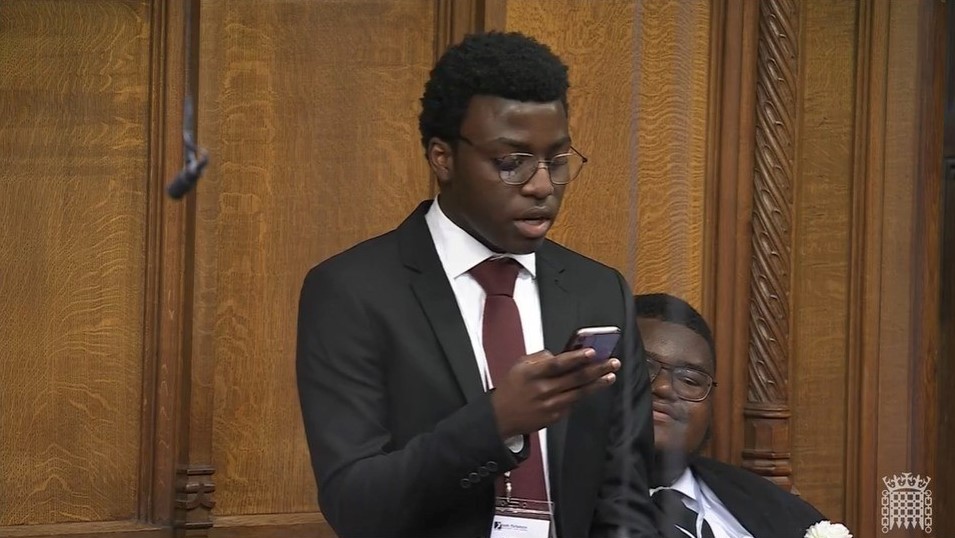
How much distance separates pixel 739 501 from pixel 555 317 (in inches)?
39.6

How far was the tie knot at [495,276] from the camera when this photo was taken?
244 centimetres

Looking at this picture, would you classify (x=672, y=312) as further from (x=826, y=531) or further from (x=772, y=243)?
(x=826, y=531)

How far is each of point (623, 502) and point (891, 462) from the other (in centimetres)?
138

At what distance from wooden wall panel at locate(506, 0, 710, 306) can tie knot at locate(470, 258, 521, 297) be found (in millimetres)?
967

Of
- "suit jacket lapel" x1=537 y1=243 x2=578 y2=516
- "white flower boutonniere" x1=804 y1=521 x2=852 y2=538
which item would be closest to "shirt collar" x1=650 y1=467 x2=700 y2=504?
"white flower boutonniere" x1=804 y1=521 x2=852 y2=538

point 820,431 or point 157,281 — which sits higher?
point 157,281

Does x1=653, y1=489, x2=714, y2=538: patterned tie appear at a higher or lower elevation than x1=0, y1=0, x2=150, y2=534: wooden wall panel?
lower

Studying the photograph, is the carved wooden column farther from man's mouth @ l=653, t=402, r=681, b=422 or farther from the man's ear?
the man's ear

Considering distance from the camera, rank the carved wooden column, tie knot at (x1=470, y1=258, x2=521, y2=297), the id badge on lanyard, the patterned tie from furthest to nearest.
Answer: the carved wooden column
the patterned tie
tie knot at (x1=470, y1=258, x2=521, y2=297)
the id badge on lanyard

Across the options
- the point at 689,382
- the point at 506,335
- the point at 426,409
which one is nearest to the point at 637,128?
the point at 689,382

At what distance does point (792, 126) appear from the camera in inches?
141

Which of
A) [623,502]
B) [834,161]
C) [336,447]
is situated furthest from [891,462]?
[336,447]

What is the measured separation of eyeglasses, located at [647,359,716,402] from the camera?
3273mm

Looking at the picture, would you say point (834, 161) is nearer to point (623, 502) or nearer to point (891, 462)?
point (891, 462)
